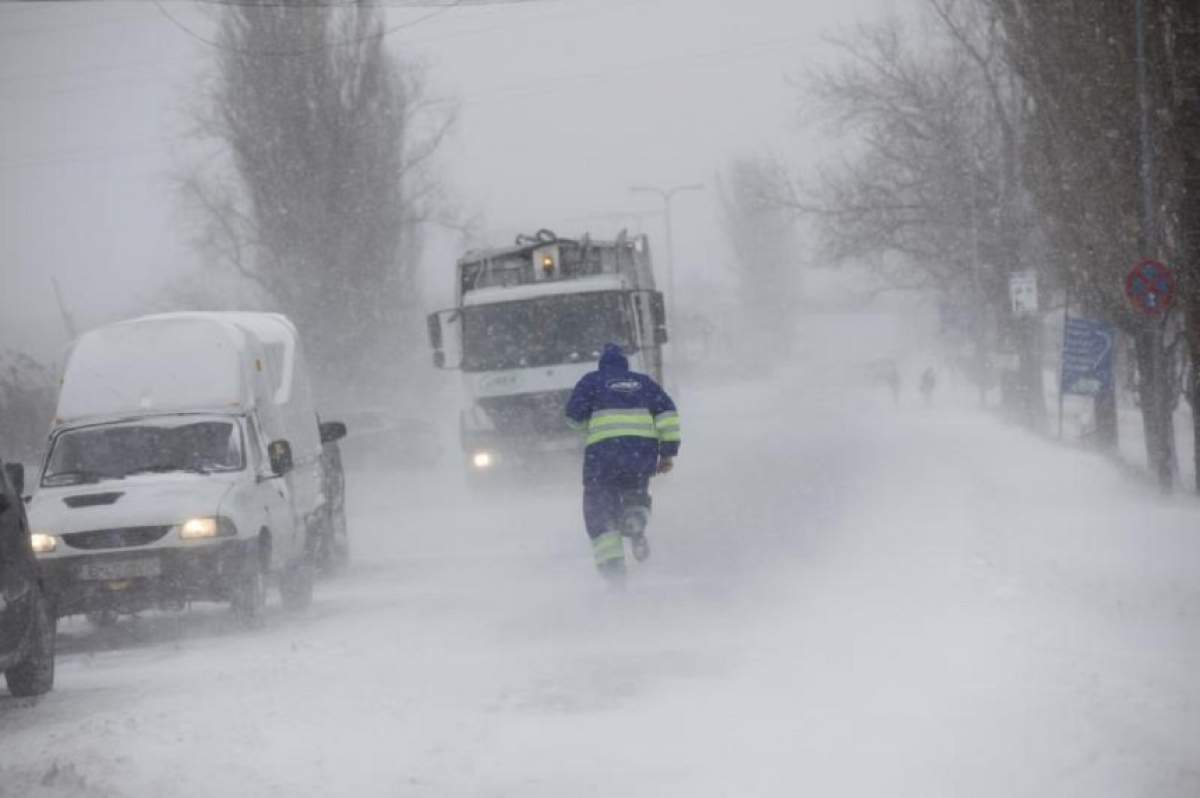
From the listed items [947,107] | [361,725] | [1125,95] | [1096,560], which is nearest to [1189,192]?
[1125,95]

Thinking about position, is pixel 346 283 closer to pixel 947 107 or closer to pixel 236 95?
pixel 236 95

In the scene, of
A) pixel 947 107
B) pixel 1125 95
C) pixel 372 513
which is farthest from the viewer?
pixel 947 107

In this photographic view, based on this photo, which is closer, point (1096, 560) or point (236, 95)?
point (1096, 560)

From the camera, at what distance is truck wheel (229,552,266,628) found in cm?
1282

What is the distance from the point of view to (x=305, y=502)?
648 inches

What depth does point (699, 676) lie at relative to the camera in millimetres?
8484

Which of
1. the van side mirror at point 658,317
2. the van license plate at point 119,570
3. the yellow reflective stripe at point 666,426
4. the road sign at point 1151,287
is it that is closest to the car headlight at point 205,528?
the van license plate at point 119,570

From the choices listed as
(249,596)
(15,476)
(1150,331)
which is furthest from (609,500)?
(1150,331)

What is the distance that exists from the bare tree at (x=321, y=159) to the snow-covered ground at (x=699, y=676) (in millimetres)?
26313

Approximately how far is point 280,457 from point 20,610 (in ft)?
14.0

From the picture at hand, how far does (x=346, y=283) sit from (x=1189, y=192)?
28521 millimetres

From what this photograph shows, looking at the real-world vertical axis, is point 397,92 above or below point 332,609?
above

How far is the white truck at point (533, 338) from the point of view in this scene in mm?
24703

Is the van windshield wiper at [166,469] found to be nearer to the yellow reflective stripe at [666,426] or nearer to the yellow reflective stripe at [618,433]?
the yellow reflective stripe at [618,433]
